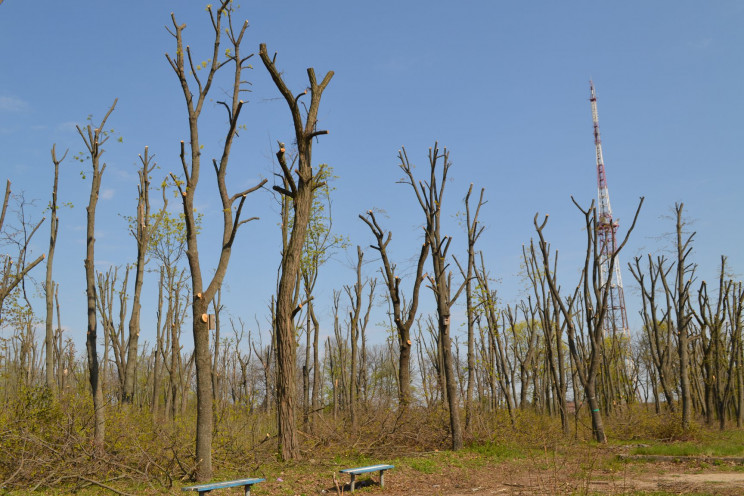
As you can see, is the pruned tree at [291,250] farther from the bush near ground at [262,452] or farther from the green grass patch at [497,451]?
the green grass patch at [497,451]

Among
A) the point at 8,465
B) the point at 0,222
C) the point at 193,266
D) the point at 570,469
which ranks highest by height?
the point at 0,222

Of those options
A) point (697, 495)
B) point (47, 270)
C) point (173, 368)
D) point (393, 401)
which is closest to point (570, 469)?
point (697, 495)

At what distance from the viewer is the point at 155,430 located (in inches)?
432

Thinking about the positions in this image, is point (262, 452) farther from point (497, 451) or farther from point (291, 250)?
point (497, 451)

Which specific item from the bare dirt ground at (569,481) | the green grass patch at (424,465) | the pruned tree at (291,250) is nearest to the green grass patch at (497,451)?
the bare dirt ground at (569,481)

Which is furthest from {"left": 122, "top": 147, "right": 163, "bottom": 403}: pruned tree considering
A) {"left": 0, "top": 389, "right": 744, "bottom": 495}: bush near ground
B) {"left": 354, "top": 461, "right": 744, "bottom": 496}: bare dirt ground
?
{"left": 354, "top": 461, "right": 744, "bottom": 496}: bare dirt ground

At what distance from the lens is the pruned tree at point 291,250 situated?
1148 cm

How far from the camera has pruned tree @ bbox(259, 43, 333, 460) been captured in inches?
452

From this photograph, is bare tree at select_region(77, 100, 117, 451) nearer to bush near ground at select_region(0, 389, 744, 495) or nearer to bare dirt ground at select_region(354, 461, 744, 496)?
bush near ground at select_region(0, 389, 744, 495)

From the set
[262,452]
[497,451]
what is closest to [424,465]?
[262,452]

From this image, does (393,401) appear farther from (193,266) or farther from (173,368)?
(173,368)

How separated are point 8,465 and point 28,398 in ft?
6.51

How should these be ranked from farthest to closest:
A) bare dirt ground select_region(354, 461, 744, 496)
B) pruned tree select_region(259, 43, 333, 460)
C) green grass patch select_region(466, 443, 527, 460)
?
green grass patch select_region(466, 443, 527, 460) < pruned tree select_region(259, 43, 333, 460) < bare dirt ground select_region(354, 461, 744, 496)

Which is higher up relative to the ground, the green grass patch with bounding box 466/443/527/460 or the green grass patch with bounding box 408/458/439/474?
the green grass patch with bounding box 408/458/439/474
